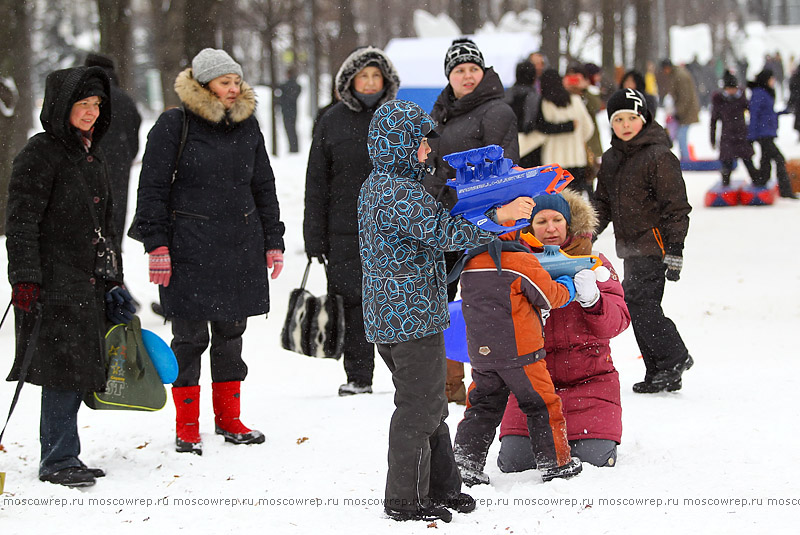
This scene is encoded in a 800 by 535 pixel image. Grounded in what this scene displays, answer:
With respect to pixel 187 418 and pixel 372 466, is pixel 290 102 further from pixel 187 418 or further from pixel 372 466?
pixel 372 466

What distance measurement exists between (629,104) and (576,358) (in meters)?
1.88

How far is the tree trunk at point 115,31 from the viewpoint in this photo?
13359mm

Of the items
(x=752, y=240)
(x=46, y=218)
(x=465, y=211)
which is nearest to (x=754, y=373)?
(x=465, y=211)

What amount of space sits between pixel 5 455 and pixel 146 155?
1.68 meters

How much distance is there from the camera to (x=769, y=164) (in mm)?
14453

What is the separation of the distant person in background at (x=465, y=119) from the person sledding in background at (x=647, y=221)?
67 centimetres

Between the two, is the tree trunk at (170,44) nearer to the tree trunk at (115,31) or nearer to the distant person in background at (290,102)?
the tree trunk at (115,31)

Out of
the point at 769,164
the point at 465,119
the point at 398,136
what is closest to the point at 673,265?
the point at 465,119

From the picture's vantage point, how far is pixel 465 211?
11.8 ft

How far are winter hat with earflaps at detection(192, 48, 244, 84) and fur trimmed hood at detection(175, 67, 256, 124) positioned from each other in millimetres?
44

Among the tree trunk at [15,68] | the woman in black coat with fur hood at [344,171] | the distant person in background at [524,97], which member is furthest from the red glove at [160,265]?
the tree trunk at [15,68]

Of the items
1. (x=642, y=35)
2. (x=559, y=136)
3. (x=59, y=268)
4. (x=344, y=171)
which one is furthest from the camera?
(x=642, y=35)

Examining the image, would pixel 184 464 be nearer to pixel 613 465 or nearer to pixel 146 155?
pixel 146 155

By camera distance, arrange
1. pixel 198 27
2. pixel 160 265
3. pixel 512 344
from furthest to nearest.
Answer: pixel 198 27, pixel 160 265, pixel 512 344
